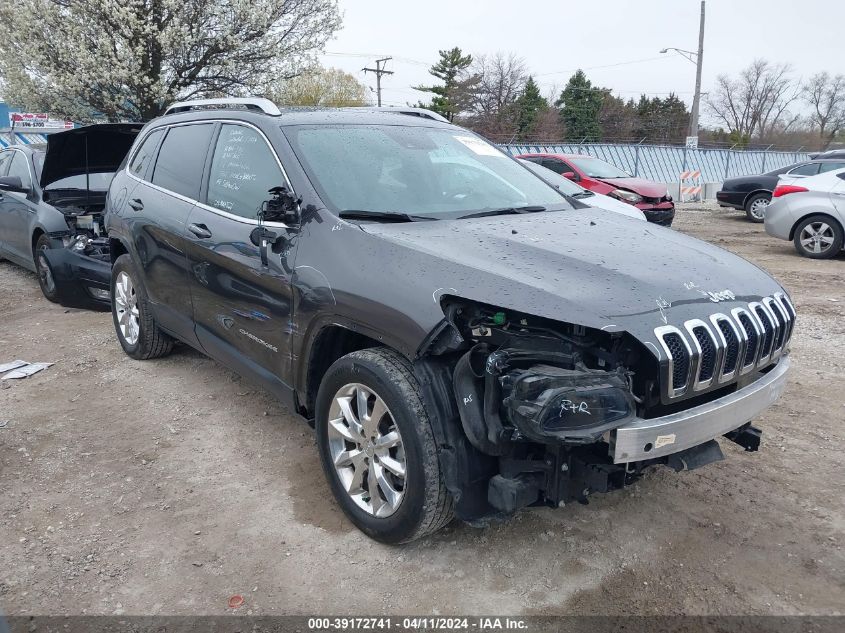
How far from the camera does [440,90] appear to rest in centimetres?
5538

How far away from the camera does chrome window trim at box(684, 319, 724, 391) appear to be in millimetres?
2480

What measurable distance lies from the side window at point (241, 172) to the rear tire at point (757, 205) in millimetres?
15414

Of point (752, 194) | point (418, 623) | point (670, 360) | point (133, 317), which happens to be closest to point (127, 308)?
point (133, 317)

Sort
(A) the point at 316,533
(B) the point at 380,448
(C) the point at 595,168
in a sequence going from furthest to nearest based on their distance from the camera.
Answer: (C) the point at 595,168
(A) the point at 316,533
(B) the point at 380,448

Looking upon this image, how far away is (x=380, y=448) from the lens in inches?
113

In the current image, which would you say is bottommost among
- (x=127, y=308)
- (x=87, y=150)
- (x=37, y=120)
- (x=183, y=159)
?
(x=127, y=308)

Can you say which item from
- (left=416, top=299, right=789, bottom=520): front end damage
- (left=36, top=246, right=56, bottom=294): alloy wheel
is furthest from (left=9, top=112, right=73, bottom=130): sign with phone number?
(left=416, top=299, right=789, bottom=520): front end damage

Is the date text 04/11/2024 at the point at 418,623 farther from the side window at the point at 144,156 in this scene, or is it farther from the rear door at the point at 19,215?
the rear door at the point at 19,215

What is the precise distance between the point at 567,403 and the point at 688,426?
1.76 ft

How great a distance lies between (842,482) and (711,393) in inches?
57.2

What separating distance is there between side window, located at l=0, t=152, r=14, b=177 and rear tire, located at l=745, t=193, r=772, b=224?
15.4m

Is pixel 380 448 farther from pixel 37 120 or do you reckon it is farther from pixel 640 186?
pixel 37 120

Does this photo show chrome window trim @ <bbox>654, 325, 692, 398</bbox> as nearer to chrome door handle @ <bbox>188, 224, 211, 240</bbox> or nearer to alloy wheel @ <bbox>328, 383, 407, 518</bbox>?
alloy wheel @ <bbox>328, 383, 407, 518</bbox>

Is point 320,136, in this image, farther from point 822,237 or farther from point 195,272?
point 822,237
